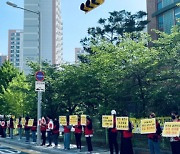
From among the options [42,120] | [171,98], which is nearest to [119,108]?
[171,98]

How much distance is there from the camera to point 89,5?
880cm

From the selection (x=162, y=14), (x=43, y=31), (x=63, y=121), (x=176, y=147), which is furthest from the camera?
(x=43, y=31)

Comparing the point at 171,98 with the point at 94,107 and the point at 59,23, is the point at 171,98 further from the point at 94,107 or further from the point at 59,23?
the point at 59,23

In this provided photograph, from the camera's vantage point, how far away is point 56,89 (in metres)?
20.8

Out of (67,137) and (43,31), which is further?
(43,31)

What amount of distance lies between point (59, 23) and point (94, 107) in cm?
12951

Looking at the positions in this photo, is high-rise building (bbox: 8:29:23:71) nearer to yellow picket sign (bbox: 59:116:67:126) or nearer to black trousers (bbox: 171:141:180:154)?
yellow picket sign (bbox: 59:116:67:126)

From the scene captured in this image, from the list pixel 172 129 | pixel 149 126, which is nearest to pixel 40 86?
pixel 149 126

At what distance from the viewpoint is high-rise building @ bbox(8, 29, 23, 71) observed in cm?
17100

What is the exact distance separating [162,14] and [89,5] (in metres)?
28.2

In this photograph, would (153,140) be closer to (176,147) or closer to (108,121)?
(176,147)

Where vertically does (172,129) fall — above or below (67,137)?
above

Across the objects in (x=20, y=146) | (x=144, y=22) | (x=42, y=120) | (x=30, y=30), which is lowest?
(x=20, y=146)

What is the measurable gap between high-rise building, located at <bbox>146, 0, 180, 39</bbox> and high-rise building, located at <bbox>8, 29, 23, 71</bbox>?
5526 inches
